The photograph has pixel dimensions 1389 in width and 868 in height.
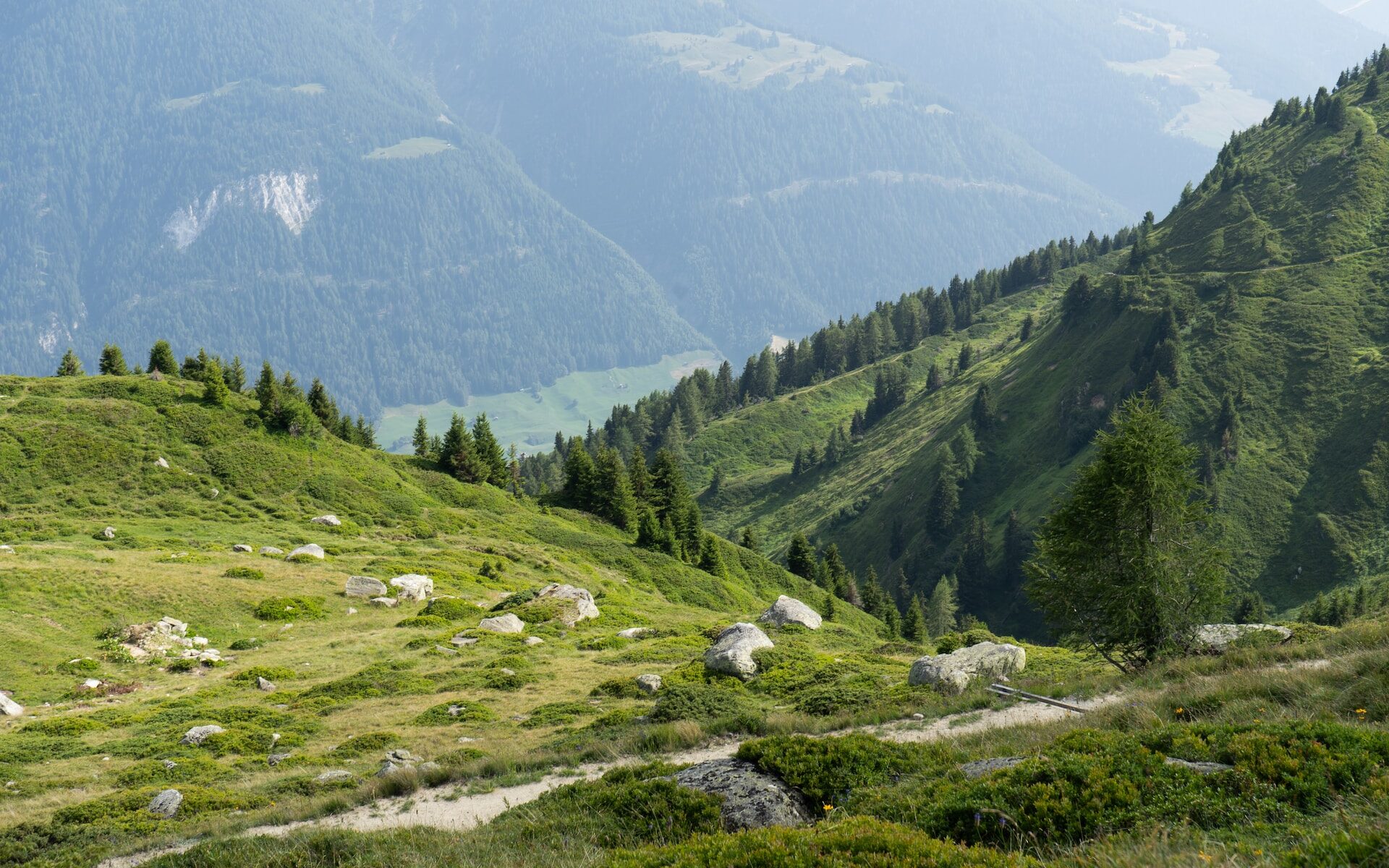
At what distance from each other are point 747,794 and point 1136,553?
19312 millimetres

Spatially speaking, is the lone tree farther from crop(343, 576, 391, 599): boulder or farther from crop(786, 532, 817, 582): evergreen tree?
crop(786, 532, 817, 582): evergreen tree

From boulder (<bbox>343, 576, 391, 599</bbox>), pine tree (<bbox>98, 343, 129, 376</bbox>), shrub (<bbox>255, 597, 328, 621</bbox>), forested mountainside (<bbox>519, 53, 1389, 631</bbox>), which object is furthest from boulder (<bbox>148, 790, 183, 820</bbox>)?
forested mountainside (<bbox>519, 53, 1389, 631</bbox>)

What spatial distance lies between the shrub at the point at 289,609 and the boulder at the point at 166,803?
3113cm

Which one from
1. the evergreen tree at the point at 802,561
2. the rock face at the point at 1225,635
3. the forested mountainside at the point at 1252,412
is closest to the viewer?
the rock face at the point at 1225,635

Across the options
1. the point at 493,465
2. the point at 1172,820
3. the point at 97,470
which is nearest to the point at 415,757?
the point at 1172,820

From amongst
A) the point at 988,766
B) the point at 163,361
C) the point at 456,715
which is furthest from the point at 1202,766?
the point at 163,361

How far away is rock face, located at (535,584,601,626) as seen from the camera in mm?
59219

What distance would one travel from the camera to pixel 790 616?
62781 millimetres

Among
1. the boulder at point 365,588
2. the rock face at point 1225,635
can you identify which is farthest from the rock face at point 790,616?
the rock face at point 1225,635

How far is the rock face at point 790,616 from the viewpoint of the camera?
6212cm

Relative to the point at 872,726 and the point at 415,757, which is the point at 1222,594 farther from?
the point at 415,757

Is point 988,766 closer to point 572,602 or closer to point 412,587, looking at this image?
point 572,602

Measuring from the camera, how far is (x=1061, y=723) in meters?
20.3

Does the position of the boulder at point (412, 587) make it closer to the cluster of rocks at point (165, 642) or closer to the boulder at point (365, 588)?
the boulder at point (365, 588)
